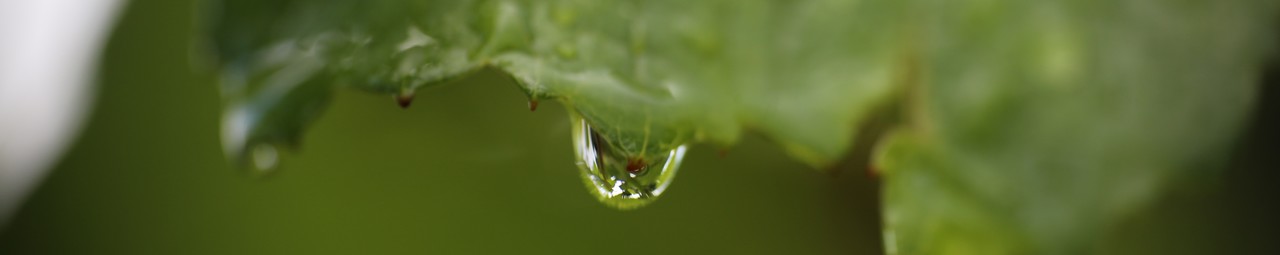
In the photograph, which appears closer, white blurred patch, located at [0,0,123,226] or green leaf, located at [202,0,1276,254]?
green leaf, located at [202,0,1276,254]

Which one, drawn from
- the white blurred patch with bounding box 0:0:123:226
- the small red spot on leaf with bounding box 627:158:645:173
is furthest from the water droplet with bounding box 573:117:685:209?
the white blurred patch with bounding box 0:0:123:226

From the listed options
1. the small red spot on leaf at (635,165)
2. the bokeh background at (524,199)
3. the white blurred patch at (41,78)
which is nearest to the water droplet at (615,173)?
the small red spot on leaf at (635,165)

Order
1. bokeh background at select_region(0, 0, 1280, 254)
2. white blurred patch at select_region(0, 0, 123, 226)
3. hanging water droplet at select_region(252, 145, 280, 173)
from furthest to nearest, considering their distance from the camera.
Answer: white blurred patch at select_region(0, 0, 123, 226)
bokeh background at select_region(0, 0, 1280, 254)
hanging water droplet at select_region(252, 145, 280, 173)

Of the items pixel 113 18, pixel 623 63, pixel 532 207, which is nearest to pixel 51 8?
pixel 113 18

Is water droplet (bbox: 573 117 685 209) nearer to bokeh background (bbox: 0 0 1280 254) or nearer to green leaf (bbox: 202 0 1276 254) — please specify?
green leaf (bbox: 202 0 1276 254)

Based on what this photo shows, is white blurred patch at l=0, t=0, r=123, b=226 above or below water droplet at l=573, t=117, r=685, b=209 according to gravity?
above

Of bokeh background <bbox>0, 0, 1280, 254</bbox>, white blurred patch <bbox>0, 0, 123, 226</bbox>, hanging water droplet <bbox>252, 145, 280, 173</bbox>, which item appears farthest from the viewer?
white blurred patch <bbox>0, 0, 123, 226</bbox>

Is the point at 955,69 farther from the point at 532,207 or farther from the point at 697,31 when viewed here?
the point at 532,207
